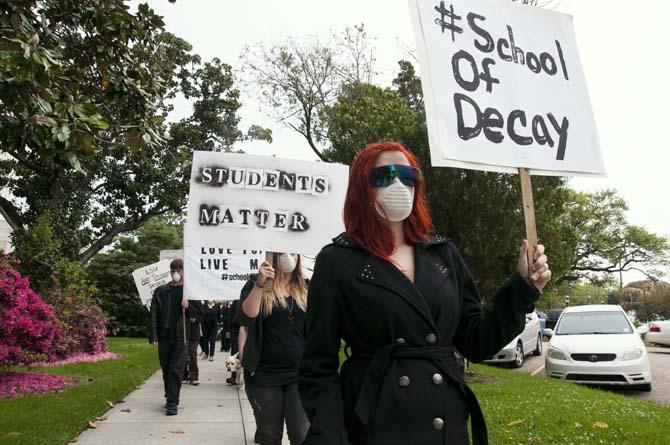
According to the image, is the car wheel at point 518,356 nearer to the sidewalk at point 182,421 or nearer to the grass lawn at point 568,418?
the grass lawn at point 568,418

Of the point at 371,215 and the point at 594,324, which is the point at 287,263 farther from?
the point at 594,324

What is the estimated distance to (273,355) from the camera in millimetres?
4723

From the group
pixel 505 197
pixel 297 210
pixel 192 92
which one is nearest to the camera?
pixel 297 210

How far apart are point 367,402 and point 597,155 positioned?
1.87 m

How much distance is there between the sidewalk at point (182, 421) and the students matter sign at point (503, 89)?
4.94m

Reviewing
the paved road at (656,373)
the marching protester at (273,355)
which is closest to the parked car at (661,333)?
the paved road at (656,373)

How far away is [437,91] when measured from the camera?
276cm

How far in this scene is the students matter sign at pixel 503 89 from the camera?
2787mm

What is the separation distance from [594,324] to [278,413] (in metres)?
10.2

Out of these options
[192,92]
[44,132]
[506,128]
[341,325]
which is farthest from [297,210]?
[192,92]

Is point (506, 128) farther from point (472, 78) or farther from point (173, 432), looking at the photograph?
point (173, 432)

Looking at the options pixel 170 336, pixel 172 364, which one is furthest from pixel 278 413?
pixel 170 336

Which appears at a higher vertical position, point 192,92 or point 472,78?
point 192,92

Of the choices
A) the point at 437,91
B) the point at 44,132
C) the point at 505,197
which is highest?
the point at 505,197
